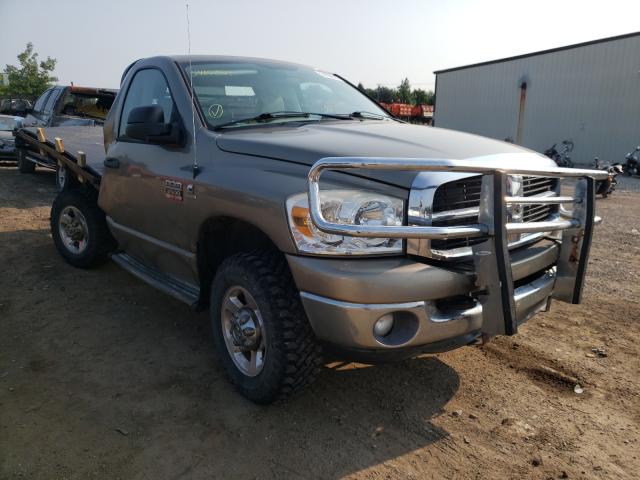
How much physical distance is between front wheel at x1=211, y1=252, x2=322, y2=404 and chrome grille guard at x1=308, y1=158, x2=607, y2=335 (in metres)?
0.57

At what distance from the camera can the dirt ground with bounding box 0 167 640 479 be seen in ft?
8.13

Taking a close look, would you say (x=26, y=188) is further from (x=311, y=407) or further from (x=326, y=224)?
(x=326, y=224)

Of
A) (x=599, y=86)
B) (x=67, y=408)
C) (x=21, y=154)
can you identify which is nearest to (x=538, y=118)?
(x=599, y=86)

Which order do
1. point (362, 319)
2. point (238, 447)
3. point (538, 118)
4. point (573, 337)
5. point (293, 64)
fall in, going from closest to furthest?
point (362, 319) < point (238, 447) < point (573, 337) < point (293, 64) < point (538, 118)

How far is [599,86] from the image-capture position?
20.6 m

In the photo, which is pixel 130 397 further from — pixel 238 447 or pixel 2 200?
pixel 2 200

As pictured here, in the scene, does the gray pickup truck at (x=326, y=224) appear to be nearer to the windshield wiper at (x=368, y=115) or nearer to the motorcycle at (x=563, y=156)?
the windshield wiper at (x=368, y=115)

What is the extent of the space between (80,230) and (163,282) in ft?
6.45

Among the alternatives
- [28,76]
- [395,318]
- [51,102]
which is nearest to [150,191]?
[395,318]

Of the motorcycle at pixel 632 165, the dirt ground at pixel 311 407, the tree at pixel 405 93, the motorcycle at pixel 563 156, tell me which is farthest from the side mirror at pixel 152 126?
the tree at pixel 405 93

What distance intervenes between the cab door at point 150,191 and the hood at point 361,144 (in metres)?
0.50

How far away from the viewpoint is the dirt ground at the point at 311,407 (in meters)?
2.48

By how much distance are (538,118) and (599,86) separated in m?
2.99

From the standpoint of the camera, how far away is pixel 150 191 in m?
3.68
